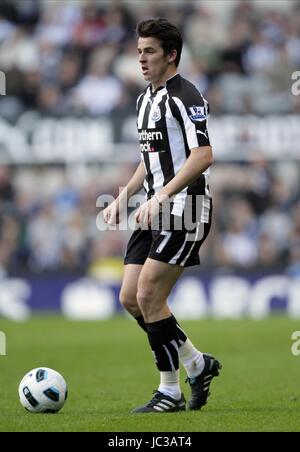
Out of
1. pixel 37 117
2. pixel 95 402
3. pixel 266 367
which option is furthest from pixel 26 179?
pixel 95 402

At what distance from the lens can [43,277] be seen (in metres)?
16.5

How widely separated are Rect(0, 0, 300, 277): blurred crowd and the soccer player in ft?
32.5

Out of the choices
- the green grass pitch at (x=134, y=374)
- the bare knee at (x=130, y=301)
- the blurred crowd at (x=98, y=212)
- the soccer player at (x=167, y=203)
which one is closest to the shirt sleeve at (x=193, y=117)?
the soccer player at (x=167, y=203)

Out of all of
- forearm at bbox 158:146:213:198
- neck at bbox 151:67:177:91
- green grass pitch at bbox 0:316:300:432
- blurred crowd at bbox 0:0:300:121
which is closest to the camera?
green grass pitch at bbox 0:316:300:432

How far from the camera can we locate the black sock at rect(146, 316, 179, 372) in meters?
6.47

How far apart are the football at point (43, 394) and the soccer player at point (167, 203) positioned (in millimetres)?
534

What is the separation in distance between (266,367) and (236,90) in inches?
358

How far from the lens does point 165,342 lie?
6473 mm

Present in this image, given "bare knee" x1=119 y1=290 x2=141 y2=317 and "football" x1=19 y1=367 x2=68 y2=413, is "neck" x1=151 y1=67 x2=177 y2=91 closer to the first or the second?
"bare knee" x1=119 y1=290 x2=141 y2=317

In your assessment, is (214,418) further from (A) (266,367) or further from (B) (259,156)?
(B) (259,156)
